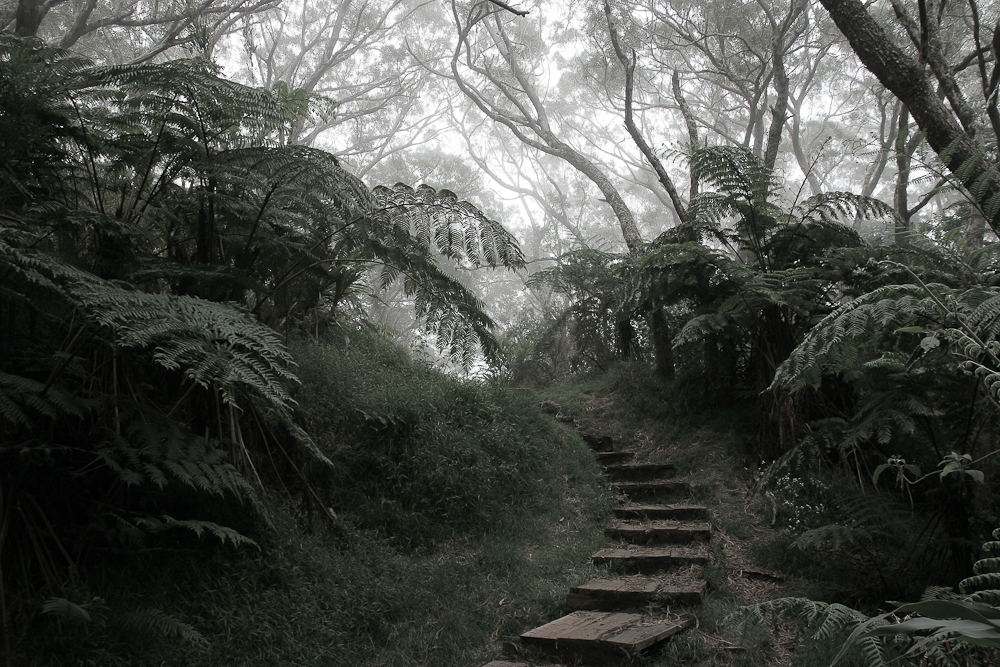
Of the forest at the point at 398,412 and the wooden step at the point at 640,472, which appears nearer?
the forest at the point at 398,412

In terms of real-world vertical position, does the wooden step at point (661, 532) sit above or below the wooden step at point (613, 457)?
below

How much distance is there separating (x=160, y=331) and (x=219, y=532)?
4.08 feet

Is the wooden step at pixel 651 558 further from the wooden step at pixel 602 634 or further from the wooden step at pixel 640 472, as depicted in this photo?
the wooden step at pixel 640 472

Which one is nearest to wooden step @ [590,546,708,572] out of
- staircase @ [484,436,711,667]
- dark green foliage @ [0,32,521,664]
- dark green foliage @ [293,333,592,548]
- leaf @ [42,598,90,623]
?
staircase @ [484,436,711,667]

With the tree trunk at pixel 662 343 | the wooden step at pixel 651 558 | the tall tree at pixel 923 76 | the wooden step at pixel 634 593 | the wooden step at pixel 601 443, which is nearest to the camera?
the wooden step at pixel 634 593

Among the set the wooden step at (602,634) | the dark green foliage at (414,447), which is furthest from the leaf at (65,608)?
the wooden step at (602,634)

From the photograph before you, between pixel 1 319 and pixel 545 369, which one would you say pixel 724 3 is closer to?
pixel 545 369

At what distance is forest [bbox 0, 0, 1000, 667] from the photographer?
2.59 m

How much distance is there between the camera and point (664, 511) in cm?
501

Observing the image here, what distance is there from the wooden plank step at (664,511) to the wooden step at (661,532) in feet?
0.36

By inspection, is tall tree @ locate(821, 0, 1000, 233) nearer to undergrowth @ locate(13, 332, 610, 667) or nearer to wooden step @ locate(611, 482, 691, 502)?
wooden step @ locate(611, 482, 691, 502)

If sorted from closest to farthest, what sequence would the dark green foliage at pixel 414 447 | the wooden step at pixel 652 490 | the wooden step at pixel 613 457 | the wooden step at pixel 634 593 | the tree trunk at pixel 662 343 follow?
the wooden step at pixel 634 593 → the dark green foliage at pixel 414 447 → the wooden step at pixel 652 490 → the wooden step at pixel 613 457 → the tree trunk at pixel 662 343

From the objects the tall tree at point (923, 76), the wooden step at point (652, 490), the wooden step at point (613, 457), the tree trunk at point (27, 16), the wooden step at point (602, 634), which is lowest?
the wooden step at point (602, 634)

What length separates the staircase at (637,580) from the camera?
3115 millimetres
